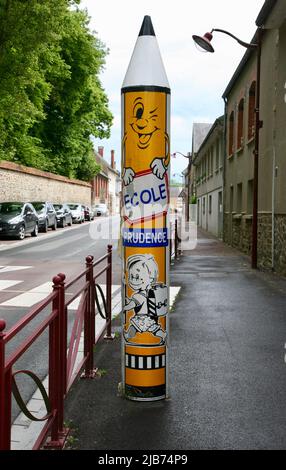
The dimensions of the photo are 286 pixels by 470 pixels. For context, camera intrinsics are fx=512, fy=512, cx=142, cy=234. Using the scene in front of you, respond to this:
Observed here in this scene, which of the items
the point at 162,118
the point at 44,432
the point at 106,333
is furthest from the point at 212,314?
the point at 44,432

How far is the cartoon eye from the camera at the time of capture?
4320mm

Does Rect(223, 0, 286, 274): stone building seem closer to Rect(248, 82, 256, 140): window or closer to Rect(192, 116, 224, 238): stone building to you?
Rect(248, 82, 256, 140): window

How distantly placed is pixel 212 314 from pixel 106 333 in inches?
82.5

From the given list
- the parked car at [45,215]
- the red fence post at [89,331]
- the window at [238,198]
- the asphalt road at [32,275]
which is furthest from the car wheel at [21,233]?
the red fence post at [89,331]

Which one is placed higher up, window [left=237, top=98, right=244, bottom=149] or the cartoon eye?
window [left=237, top=98, right=244, bottom=149]

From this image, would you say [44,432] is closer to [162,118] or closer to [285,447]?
[285,447]

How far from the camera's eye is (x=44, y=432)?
3.45 m

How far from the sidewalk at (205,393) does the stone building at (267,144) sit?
5.46 meters

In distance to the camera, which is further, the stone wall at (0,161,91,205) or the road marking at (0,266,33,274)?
the stone wall at (0,161,91,205)

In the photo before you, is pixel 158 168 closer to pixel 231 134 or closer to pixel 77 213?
pixel 231 134

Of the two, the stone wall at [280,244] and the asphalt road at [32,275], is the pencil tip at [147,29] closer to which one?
the asphalt road at [32,275]

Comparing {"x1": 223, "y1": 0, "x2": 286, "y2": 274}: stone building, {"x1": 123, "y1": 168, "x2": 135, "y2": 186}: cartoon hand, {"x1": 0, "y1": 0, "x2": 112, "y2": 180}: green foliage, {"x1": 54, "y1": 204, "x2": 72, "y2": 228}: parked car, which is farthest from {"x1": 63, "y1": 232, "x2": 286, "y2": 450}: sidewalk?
{"x1": 54, "y1": 204, "x2": 72, "y2": 228}: parked car

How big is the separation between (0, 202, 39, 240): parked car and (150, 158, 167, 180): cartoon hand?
1972 cm

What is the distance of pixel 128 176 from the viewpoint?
14.4 feet
